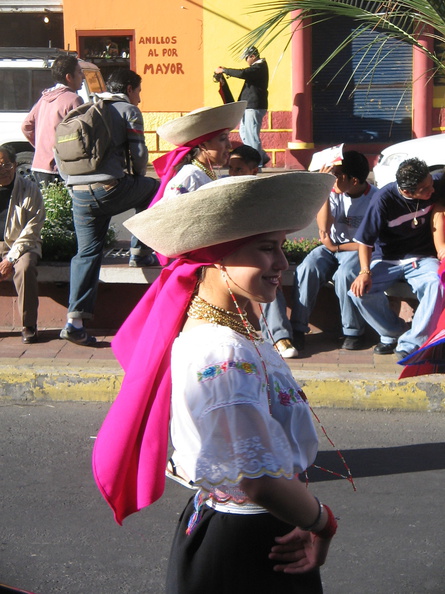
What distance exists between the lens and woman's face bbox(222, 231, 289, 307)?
2412 millimetres

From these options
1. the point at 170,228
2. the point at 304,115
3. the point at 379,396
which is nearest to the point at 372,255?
the point at 379,396

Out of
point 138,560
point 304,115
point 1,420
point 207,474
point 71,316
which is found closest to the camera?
point 207,474

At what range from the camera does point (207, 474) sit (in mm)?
2229

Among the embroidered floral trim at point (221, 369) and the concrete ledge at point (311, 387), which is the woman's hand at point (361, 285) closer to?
the concrete ledge at point (311, 387)

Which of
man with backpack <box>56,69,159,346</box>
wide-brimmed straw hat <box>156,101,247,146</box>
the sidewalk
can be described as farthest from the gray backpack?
the sidewalk

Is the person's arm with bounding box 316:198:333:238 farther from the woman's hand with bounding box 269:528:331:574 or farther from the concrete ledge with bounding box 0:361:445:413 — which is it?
the woman's hand with bounding box 269:528:331:574

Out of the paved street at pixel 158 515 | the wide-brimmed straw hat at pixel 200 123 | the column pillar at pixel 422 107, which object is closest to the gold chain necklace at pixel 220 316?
the paved street at pixel 158 515

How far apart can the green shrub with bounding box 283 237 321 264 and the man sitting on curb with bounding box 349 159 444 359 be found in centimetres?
78

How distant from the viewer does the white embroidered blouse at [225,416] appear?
2189 mm

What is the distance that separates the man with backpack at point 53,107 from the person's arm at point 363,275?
336 cm

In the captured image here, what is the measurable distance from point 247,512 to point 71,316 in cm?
467

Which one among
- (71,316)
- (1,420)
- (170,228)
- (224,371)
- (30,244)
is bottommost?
(1,420)

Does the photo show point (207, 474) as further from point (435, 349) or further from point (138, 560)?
point (435, 349)

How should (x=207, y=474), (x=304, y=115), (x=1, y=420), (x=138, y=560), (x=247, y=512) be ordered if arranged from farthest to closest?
(x=304, y=115) < (x=1, y=420) < (x=138, y=560) < (x=247, y=512) < (x=207, y=474)
